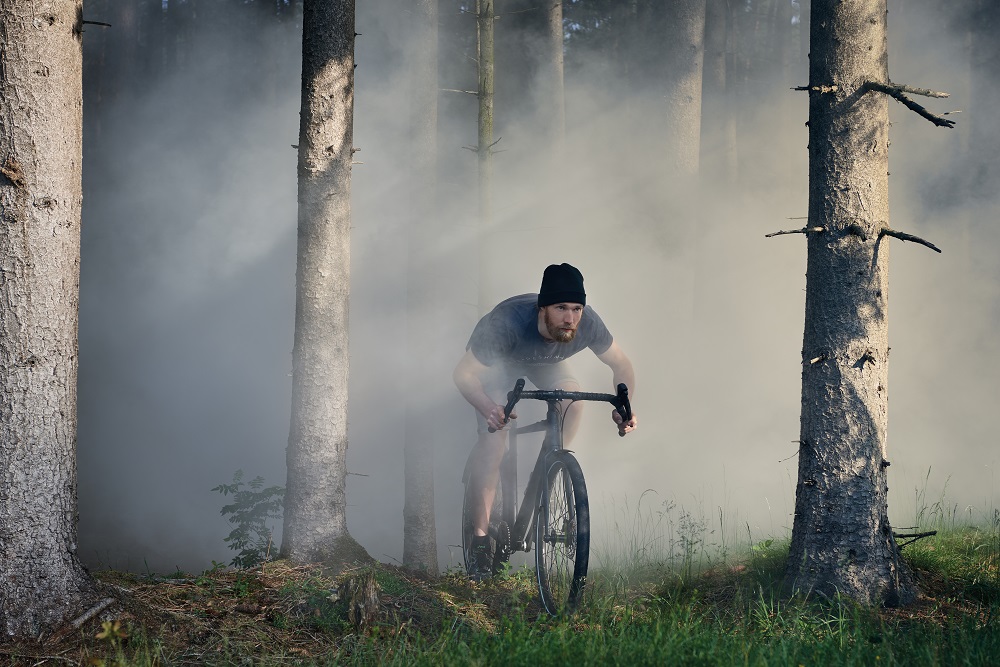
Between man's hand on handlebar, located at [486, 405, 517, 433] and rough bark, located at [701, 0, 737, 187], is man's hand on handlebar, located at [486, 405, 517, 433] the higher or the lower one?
the lower one

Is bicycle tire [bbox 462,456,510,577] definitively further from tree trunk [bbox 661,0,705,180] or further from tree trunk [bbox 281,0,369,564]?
tree trunk [bbox 661,0,705,180]

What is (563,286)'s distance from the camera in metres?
4.80

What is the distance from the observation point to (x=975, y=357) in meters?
12.1

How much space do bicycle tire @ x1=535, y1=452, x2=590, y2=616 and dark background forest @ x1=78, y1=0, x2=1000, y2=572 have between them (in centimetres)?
398

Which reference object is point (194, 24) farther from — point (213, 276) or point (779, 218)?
point (779, 218)

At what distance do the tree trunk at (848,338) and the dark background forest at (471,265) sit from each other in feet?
13.9

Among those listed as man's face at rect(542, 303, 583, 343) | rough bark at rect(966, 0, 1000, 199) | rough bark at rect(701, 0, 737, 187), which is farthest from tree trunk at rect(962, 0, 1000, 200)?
man's face at rect(542, 303, 583, 343)

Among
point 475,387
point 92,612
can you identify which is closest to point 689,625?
point 475,387

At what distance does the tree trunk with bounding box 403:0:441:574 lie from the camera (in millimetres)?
7770

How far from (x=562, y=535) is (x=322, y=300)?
2.32m

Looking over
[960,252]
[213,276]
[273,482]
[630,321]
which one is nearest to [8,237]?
[630,321]

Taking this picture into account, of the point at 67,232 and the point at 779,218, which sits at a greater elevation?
the point at 779,218

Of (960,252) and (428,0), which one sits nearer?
(428,0)

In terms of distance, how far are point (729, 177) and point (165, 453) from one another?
11.1 metres
